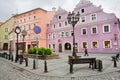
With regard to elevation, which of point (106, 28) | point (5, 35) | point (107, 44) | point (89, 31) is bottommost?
point (107, 44)

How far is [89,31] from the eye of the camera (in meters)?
27.2

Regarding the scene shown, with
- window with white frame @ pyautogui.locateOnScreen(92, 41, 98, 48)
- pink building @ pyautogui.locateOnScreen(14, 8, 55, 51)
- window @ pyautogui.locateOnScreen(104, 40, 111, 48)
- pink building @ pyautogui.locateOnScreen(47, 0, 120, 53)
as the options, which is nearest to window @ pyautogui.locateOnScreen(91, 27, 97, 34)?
pink building @ pyautogui.locateOnScreen(47, 0, 120, 53)

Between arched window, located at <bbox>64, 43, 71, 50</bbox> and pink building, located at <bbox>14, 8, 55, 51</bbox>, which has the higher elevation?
pink building, located at <bbox>14, 8, 55, 51</bbox>

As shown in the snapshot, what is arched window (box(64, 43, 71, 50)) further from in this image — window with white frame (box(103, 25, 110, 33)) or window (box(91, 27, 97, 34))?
window with white frame (box(103, 25, 110, 33))

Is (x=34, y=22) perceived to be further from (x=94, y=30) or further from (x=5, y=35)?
(x=94, y=30)

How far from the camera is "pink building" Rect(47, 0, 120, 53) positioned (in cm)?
2386

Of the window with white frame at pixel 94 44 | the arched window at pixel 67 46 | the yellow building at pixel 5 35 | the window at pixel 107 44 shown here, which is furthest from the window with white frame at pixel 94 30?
the yellow building at pixel 5 35

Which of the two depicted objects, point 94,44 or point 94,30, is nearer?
point 94,44

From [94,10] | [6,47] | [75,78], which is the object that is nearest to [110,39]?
[94,10]

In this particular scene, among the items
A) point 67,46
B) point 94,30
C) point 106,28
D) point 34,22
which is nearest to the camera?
point 106,28

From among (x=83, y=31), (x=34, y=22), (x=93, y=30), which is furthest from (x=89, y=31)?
(x=34, y=22)

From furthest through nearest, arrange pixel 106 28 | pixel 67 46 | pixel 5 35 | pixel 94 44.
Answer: pixel 5 35, pixel 67 46, pixel 94 44, pixel 106 28

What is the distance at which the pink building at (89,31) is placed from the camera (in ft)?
78.3

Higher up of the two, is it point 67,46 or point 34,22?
point 34,22
